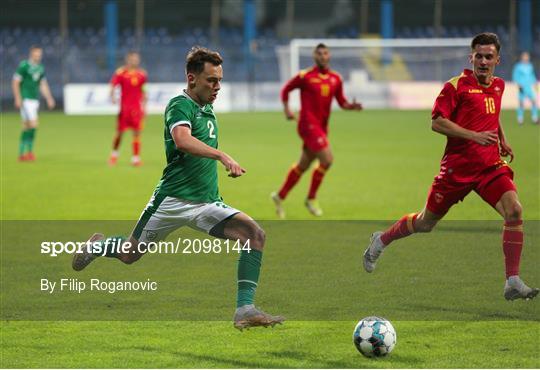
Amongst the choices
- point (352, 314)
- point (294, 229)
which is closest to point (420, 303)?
point (352, 314)

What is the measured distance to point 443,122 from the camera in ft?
27.7

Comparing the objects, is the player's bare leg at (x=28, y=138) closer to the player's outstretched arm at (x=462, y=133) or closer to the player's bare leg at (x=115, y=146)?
the player's bare leg at (x=115, y=146)

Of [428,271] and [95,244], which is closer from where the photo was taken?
[95,244]

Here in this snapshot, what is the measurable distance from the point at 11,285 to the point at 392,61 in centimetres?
3437

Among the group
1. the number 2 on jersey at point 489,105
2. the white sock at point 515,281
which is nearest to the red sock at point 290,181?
the number 2 on jersey at point 489,105

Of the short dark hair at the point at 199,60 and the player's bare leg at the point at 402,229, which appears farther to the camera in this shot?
the player's bare leg at the point at 402,229

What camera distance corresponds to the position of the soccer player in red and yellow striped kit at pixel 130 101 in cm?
2166

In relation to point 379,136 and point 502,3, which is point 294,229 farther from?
point 502,3

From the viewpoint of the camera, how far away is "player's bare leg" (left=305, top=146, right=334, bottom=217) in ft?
46.7

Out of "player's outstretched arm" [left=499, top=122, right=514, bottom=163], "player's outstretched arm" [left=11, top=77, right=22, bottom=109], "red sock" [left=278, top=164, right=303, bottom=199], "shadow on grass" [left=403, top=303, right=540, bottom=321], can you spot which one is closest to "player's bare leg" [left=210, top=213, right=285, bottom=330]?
"shadow on grass" [left=403, top=303, right=540, bottom=321]

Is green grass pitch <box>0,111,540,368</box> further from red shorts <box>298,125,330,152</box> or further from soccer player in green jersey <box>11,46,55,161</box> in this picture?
soccer player in green jersey <box>11,46,55,161</box>

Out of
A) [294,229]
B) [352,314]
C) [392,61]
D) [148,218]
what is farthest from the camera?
[392,61]

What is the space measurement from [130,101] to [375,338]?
636 inches

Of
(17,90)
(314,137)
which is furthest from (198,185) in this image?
(17,90)
